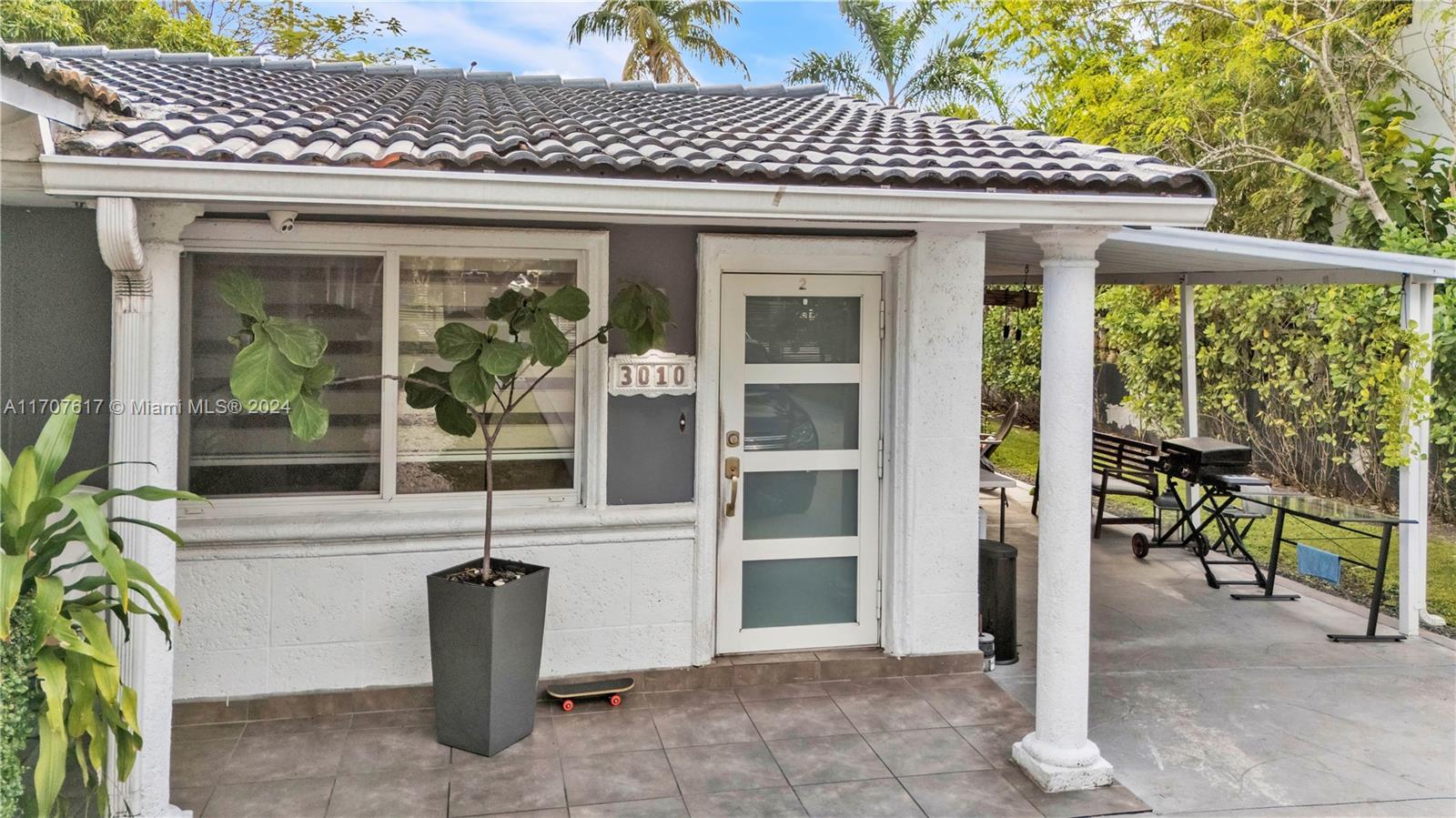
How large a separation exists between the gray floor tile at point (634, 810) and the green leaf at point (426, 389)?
1942 millimetres

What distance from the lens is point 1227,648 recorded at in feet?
21.8

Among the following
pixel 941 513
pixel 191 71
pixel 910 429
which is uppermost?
pixel 191 71

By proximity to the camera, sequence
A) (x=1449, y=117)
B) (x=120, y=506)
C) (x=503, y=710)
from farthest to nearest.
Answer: (x=1449, y=117), (x=503, y=710), (x=120, y=506)

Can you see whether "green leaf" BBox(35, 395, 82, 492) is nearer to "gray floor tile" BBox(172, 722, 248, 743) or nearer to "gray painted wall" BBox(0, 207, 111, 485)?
"gray painted wall" BBox(0, 207, 111, 485)

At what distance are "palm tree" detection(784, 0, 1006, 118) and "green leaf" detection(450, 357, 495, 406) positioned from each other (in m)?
17.6

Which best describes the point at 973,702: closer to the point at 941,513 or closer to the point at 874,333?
the point at 941,513

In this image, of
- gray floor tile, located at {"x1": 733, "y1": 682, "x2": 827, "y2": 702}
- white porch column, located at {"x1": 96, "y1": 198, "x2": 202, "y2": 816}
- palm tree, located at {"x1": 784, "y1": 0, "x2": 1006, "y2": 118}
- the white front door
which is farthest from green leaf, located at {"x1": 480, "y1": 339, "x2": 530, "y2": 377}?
palm tree, located at {"x1": 784, "y1": 0, "x2": 1006, "y2": 118}

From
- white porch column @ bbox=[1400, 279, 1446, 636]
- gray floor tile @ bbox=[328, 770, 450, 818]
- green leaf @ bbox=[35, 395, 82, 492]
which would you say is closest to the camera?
green leaf @ bbox=[35, 395, 82, 492]

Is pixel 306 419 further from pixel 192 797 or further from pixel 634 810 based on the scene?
pixel 634 810

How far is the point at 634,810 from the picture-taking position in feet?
14.1

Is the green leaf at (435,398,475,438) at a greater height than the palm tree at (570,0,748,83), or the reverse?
the palm tree at (570,0,748,83)

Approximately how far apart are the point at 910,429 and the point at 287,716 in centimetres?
363

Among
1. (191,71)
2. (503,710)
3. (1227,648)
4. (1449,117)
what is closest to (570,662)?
(503,710)

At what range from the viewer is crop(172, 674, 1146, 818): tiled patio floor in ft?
14.2
